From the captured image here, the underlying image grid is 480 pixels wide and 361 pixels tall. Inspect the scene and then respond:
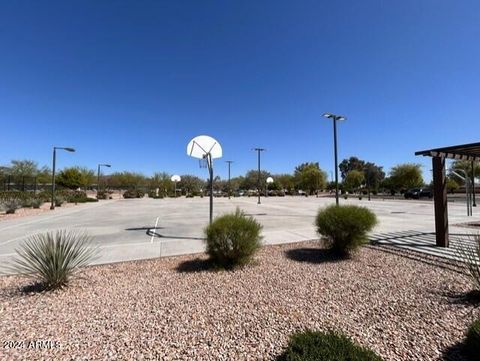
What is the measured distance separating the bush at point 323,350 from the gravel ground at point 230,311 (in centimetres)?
34

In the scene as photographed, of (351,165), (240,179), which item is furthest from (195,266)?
(351,165)

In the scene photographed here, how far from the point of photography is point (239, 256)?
5375mm

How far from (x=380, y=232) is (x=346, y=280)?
5.91 m

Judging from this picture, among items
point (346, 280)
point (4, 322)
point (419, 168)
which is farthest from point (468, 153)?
point (419, 168)

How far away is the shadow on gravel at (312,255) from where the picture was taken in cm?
592

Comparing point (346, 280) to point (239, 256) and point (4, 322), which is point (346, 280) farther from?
point (4, 322)

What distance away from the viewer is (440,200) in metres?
7.24

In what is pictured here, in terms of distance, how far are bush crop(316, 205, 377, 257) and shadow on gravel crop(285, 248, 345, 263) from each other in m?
0.24

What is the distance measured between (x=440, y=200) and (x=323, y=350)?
724cm

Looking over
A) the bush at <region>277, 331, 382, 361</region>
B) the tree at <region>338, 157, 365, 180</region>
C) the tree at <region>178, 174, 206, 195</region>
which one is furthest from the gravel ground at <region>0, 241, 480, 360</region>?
the tree at <region>338, 157, 365, 180</region>

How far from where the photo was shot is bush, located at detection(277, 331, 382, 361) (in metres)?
2.13

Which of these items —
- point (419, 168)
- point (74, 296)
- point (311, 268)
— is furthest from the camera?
point (419, 168)

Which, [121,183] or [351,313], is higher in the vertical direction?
[121,183]

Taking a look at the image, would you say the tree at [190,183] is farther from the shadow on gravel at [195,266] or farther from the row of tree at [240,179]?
the shadow on gravel at [195,266]
